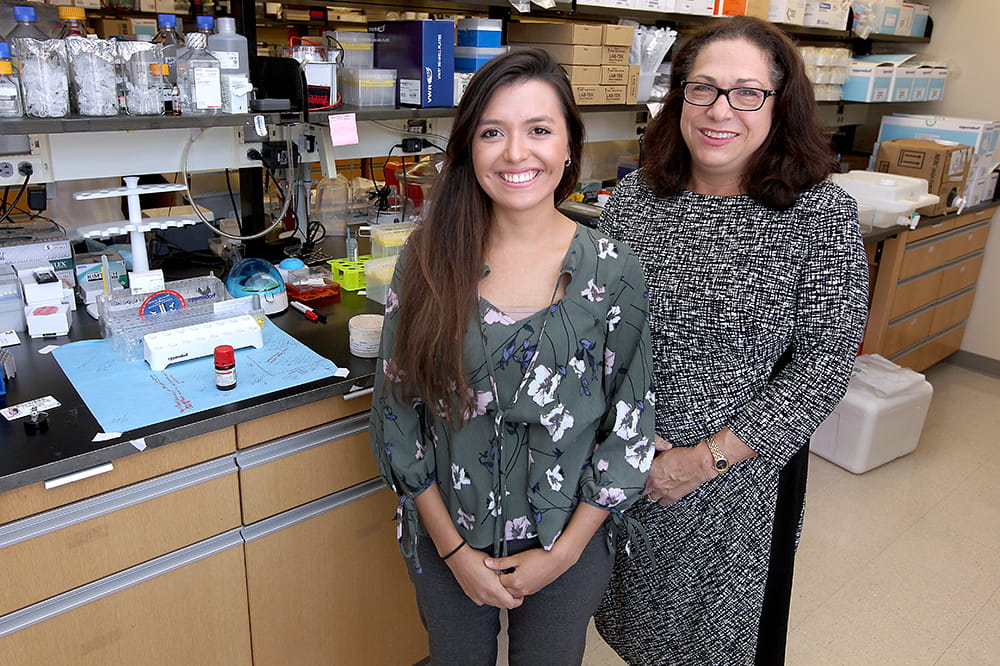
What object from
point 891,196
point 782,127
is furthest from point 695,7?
point 782,127

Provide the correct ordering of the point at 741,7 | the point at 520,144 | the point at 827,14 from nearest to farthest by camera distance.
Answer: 1. the point at 520,144
2. the point at 741,7
3. the point at 827,14

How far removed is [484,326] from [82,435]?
2.44 ft

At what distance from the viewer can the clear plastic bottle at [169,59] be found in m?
1.75

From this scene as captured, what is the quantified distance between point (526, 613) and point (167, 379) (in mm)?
870

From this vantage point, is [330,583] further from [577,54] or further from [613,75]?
[613,75]

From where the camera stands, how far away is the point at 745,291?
136 centimetres

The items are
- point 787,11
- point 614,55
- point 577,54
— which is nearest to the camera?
point 577,54

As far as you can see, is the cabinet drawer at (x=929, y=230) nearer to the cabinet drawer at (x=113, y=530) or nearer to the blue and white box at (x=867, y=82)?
the blue and white box at (x=867, y=82)

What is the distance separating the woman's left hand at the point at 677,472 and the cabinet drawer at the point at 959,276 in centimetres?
304

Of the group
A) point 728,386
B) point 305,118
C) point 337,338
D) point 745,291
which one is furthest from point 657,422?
point 305,118

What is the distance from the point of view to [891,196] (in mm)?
3223

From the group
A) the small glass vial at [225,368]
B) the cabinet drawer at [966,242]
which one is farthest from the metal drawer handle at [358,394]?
the cabinet drawer at [966,242]

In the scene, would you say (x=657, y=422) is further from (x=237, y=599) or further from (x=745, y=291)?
(x=237, y=599)

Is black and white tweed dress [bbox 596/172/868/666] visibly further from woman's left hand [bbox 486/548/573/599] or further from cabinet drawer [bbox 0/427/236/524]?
cabinet drawer [bbox 0/427/236/524]
